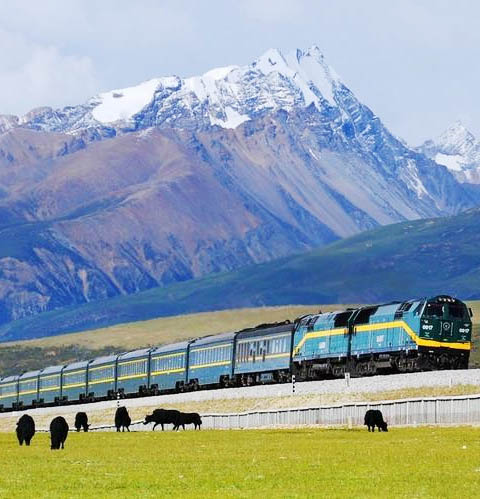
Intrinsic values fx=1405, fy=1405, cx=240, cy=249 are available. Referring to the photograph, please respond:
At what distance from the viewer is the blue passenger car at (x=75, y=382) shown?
134m

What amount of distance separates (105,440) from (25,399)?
82430mm

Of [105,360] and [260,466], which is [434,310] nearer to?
[260,466]

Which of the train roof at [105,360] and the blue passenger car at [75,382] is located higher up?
the train roof at [105,360]

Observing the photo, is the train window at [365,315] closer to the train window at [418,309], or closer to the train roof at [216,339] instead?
the train window at [418,309]

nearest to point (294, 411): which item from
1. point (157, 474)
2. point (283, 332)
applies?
point (283, 332)

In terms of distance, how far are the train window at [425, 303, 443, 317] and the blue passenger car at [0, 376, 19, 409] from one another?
2979 inches

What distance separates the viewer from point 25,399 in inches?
5822

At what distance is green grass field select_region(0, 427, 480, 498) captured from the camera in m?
35.8

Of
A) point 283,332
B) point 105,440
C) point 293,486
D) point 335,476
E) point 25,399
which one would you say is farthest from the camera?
point 25,399

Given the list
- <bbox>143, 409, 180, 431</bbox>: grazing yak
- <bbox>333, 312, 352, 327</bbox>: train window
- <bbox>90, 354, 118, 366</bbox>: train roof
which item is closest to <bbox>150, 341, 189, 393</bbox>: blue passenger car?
<bbox>90, 354, 118, 366</bbox>: train roof

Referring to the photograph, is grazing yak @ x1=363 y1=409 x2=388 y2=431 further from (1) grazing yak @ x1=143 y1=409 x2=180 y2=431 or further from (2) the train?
(2) the train

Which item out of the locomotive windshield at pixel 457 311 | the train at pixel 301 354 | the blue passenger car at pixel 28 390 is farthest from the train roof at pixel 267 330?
the blue passenger car at pixel 28 390

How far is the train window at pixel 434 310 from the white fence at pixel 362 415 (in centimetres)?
1217

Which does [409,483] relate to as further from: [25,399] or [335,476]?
[25,399]
